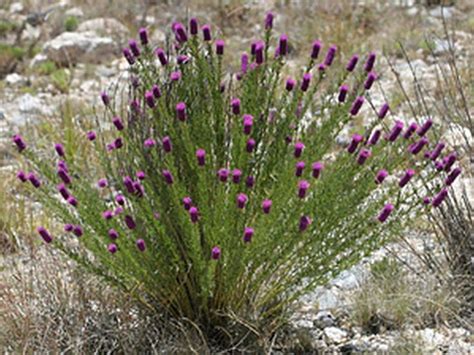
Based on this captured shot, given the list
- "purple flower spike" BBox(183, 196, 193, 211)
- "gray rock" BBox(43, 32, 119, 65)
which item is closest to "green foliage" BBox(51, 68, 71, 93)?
"gray rock" BBox(43, 32, 119, 65)

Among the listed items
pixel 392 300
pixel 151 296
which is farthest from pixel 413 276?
pixel 151 296

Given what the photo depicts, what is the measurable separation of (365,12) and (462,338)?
579 centimetres

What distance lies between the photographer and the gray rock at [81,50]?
7691 millimetres

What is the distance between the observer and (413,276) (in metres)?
3.30

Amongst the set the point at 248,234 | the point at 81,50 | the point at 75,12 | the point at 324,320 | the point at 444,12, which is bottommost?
the point at 75,12

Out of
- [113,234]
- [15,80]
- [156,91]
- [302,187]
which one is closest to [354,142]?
[302,187]

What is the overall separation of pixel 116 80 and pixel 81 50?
1.01 meters

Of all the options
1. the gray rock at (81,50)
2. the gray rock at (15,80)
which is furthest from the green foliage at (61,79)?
the gray rock at (81,50)

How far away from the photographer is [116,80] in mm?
7012

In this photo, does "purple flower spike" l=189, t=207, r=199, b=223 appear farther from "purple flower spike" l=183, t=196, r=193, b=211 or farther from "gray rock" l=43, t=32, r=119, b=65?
"gray rock" l=43, t=32, r=119, b=65

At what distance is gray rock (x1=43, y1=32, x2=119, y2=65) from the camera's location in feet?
25.2

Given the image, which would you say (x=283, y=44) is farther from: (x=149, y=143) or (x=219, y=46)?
(x=149, y=143)

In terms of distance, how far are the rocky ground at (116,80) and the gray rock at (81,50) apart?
0.01m

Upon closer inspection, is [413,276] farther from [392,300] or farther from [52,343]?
[52,343]
